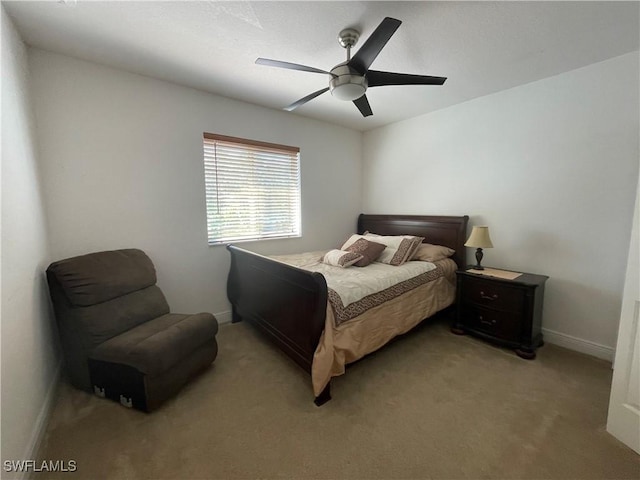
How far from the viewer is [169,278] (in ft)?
8.86

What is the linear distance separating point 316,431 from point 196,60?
9.33ft

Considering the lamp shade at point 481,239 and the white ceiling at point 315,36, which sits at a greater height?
the white ceiling at point 315,36

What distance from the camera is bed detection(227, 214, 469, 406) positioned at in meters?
1.77

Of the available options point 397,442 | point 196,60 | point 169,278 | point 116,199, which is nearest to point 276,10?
point 196,60

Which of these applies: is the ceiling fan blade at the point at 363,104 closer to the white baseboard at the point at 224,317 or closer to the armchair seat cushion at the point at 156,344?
the armchair seat cushion at the point at 156,344

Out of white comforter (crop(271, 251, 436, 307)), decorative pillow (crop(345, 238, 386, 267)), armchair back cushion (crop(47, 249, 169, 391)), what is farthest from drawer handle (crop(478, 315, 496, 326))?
armchair back cushion (crop(47, 249, 169, 391))

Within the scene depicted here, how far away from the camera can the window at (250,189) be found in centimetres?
292

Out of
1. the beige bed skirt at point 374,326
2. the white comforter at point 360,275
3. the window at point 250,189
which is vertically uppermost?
the window at point 250,189

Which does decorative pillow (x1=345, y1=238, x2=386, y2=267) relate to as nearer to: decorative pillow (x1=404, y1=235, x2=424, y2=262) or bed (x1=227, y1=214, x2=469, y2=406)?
decorative pillow (x1=404, y1=235, x2=424, y2=262)

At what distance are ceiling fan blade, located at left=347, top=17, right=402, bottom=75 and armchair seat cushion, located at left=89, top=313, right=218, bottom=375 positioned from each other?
2.11m

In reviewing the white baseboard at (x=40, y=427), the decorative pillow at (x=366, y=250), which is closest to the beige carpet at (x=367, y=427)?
the white baseboard at (x=40, y=427)

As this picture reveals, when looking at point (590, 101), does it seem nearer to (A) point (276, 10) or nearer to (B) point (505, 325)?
(B) point (505, 325)

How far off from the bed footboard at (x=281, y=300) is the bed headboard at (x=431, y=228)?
6.90 feet

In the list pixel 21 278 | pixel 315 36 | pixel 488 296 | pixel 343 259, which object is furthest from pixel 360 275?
pixel 21 278
